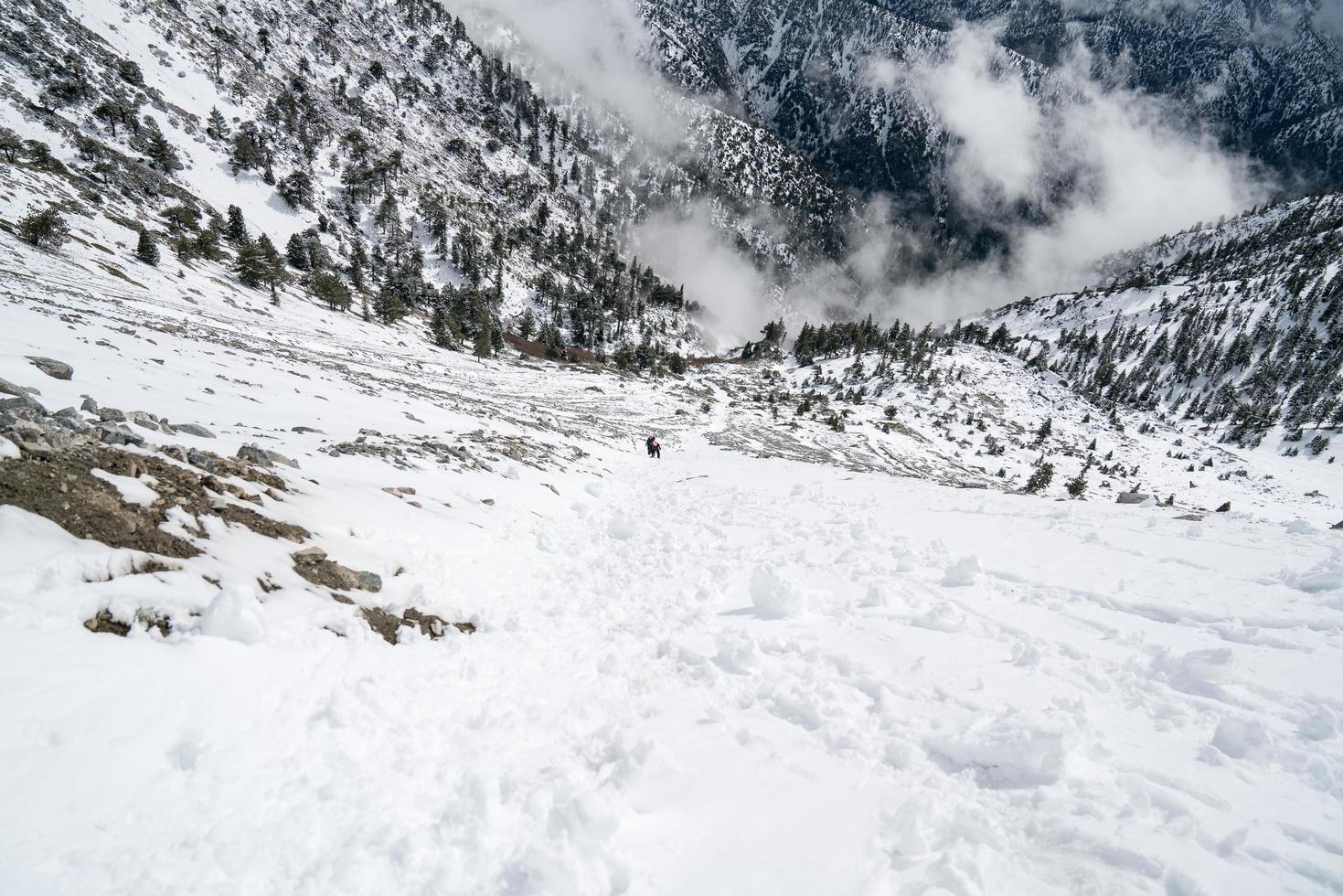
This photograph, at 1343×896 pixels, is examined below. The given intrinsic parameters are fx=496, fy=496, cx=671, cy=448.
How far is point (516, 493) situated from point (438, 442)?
4058 mm

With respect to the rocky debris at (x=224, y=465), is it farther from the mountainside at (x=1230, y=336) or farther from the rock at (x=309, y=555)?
the mountainside at (x=1230, y=336)

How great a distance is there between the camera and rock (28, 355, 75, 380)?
998 cm

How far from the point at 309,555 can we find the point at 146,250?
57.8 metres

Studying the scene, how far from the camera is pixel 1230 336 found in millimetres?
131875

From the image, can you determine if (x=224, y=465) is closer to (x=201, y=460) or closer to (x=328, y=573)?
(x=201, y=460)

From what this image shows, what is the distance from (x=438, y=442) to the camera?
14539 mm

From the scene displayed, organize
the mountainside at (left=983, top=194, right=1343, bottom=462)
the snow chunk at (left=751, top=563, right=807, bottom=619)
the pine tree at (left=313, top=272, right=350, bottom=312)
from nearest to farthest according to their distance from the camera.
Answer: the snow chunk at (left=751, top=563, right=807, bottom=619) < the pine tree at (left=313, top=272, right=350, bottom=312) < the mountainside at (left=983, top=194, right=1343, bottom=462)

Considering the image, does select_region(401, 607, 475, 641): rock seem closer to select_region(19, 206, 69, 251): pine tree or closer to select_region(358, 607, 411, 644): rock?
select_region(358, 607, 411, 644): rock

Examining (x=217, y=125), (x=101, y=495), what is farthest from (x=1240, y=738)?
(x=217, y=125)

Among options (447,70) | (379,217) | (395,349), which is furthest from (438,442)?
(447,70)

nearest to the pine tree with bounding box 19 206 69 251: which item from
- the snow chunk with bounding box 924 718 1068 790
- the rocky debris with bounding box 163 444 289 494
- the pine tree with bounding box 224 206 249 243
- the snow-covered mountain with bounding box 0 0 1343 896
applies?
the snow-covered mountain with bounding box 0 0 1343 896

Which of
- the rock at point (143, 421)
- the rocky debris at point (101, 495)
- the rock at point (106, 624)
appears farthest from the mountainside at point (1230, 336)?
the rock at point (106, 624)

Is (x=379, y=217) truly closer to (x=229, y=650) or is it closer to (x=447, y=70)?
(x=447, y=70)

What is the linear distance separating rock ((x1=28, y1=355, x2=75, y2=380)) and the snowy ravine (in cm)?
23
